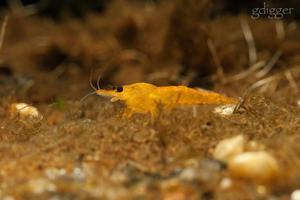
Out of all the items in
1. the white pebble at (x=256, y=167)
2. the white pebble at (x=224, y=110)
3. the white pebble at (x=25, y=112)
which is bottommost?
the white pebble at (x=256, y=167)

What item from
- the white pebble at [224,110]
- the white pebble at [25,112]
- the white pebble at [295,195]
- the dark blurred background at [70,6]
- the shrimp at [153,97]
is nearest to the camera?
the white pebble at [295,195]

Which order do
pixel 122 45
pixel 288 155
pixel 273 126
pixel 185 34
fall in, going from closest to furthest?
pixel 288 155, pixel 273 126, pixel 185 34, pixel 122 45

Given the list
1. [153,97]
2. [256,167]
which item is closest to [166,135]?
[153,97]

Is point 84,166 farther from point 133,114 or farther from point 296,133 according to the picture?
point 296,133

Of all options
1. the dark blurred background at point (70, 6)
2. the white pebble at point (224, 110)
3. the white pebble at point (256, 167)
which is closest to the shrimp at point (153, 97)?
the white pebble at point (224, 110)

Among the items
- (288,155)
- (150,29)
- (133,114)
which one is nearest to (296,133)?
(288,155)

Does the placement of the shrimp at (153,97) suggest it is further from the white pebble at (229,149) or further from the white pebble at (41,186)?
the white pebble at (41,186)

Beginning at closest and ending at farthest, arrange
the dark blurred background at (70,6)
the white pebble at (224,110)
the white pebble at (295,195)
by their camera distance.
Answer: the white pebble at (295,195)
the white pebble at (224,110)
the dark blurred background at (70,6)
